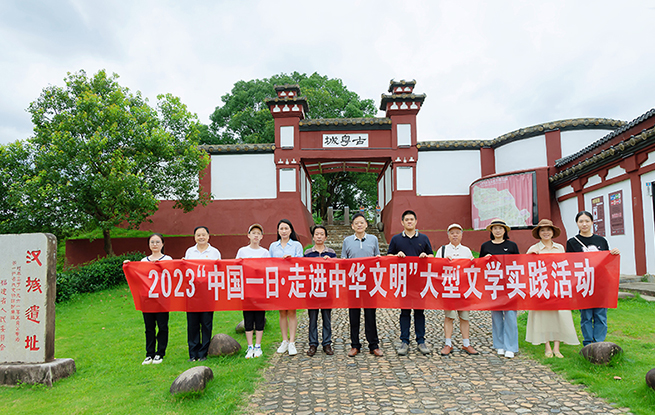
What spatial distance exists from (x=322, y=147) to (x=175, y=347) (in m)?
10.4

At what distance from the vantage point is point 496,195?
553 inches

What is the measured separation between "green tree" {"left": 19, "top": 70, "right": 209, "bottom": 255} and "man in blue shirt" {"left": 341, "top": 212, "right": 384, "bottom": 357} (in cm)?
723

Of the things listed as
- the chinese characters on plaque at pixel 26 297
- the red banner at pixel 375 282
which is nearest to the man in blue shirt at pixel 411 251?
the red banner at pixel 375 282

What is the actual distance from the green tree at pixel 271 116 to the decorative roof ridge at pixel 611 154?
12.6 metres

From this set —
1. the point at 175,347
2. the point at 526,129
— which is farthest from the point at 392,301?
the point at 526,129

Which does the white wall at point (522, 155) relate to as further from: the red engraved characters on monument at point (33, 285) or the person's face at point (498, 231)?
the red engraved characters on monument at point (33, 285)

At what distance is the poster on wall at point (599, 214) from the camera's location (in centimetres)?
1034

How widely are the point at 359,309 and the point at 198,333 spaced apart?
1933 mm

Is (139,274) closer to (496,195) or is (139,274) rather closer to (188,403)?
(188,403)

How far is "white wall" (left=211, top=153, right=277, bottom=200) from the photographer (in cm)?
1512

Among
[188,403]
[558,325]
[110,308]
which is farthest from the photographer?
[110,308]

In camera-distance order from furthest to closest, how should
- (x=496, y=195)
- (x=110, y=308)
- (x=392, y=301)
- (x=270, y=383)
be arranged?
(x=496, y=195) < (x=110, y=308) < (x=392, y=301) < (x=270, y=383)

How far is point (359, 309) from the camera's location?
5.15 metres

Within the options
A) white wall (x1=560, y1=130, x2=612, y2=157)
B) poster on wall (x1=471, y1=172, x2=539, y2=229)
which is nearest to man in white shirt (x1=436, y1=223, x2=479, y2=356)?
poster on wall (x1=471, y1=172, x2=539, y2=229)
